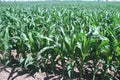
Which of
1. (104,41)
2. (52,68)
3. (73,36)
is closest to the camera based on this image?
(104,41)

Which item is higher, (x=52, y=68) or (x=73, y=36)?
(x=73, y=36)

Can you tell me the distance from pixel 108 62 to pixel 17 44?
4.97 ft

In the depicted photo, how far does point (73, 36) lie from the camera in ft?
11.4

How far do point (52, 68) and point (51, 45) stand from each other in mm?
→ 357

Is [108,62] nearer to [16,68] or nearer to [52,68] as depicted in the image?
[52,68]

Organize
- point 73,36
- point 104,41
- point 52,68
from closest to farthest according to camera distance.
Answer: point 104,41, point 73,36, point 52,68

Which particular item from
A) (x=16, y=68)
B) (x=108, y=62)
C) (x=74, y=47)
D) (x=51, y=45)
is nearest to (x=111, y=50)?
(x=108, y=62)

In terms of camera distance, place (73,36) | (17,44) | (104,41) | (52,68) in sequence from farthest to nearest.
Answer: (17,44) → (52,68) → (73,36) → (104,41)

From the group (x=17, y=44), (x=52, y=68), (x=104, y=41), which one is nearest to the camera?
(x=104, y=41)

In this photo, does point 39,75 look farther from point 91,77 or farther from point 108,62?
point 108,62

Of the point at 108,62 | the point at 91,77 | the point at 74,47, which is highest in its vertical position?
the point at 74,47

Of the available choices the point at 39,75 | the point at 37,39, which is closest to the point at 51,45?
the point at 37,39

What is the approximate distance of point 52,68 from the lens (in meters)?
3.69

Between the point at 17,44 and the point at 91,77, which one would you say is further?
the point at 17,44
